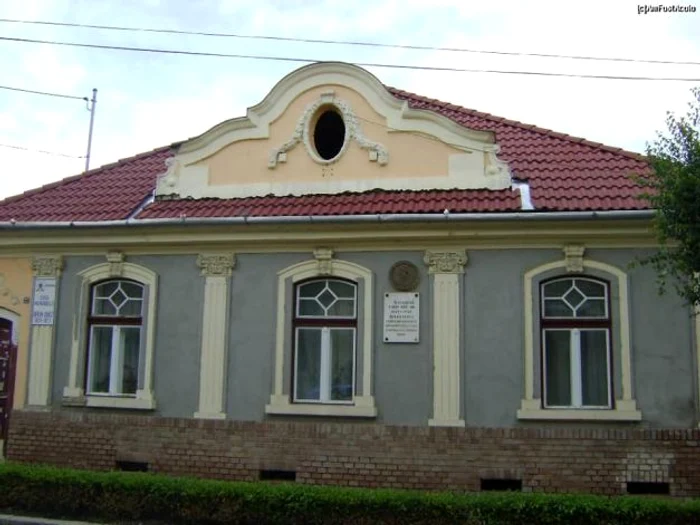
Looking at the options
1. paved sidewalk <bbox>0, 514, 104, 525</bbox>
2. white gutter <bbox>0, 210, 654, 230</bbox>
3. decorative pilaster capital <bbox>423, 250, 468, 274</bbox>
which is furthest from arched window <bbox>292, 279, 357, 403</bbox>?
paved sidewalk <bbox>0, 514, 104, 525</bbox>

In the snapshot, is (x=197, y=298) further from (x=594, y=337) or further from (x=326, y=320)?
(x=594, y=337)

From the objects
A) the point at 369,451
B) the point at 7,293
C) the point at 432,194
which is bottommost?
the point at 369,451

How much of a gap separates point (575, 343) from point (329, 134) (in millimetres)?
4824

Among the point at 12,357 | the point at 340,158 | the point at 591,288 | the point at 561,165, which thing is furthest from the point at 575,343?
the point at 12,357

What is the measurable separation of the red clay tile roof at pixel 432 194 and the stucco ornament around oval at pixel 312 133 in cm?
58

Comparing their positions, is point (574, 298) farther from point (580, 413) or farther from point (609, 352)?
point (580, 413)

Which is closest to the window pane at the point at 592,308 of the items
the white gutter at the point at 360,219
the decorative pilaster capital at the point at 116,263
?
the white gutter at the point at 360,219

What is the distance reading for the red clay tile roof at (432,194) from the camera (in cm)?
1085

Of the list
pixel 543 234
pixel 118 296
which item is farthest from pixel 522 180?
pixel 118 296

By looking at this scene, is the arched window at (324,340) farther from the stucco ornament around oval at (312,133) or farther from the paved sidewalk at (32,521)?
the paved sidewalk at (32,521)

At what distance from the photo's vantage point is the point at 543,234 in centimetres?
1064

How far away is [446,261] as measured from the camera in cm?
Result: 1091

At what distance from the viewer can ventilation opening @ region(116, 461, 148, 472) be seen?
11.5 meters

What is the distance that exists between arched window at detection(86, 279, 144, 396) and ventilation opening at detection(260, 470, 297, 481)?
2.42 metres
